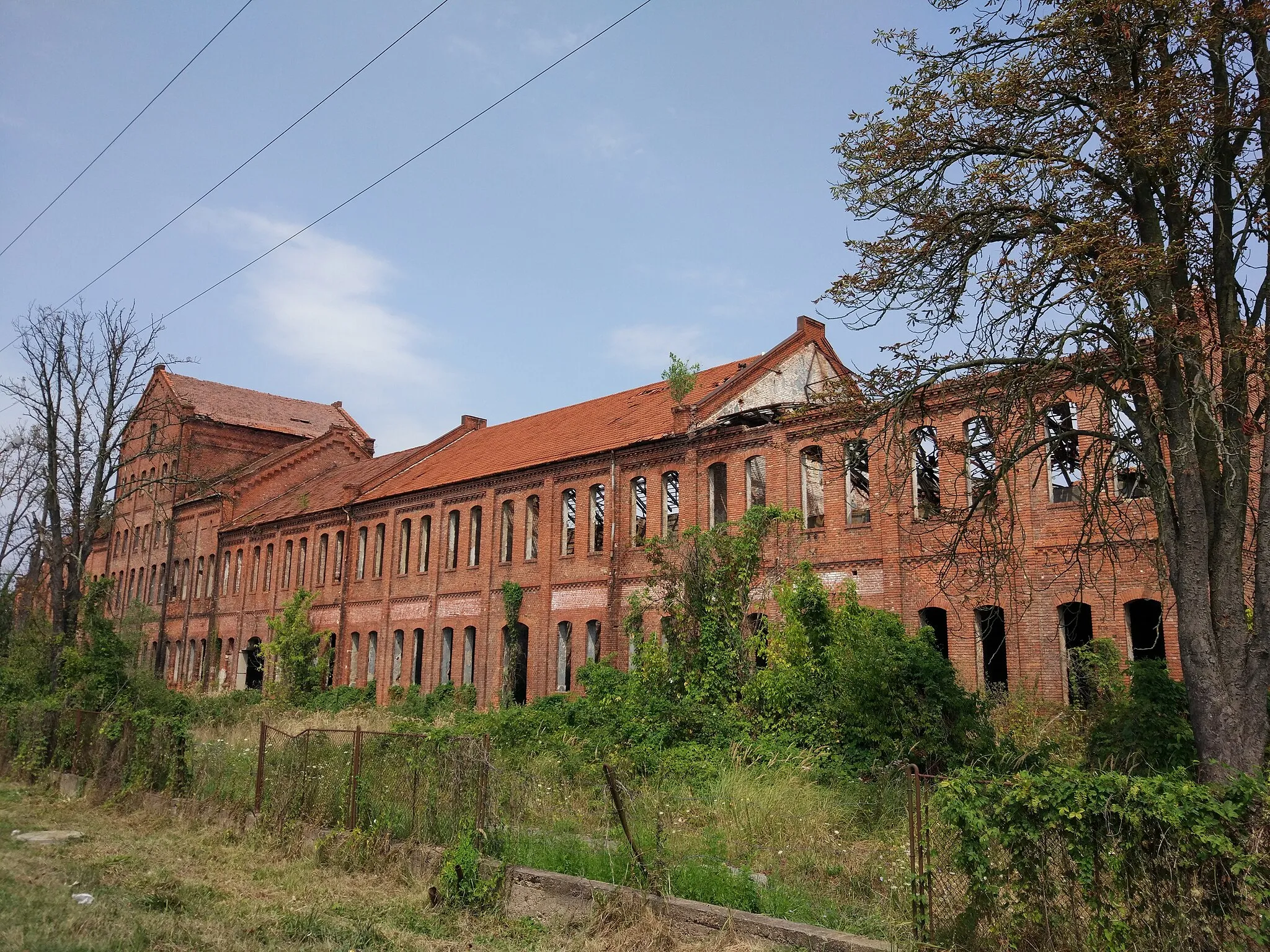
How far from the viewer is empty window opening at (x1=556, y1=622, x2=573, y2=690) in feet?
84.4

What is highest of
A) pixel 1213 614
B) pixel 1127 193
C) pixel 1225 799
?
pixel 1127 193

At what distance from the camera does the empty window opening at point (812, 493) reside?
21.3 metres

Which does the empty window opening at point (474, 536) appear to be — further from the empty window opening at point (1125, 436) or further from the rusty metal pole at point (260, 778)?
Answer: the empty window opening at point (1125, 436)

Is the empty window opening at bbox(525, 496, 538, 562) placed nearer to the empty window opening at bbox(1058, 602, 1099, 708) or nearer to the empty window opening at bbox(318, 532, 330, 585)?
the empty window opening at bbox(318, 532, 330, 585)

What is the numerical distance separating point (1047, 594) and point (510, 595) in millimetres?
15356

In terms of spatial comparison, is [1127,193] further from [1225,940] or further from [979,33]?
[1225,940]

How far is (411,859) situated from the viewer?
9.84 meters

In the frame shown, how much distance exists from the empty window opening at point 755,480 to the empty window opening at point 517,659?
8.64 m

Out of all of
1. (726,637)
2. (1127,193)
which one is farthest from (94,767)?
(1127,193)

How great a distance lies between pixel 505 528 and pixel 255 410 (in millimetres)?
26117

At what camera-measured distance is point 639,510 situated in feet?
83.9

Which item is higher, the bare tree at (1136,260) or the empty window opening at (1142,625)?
the bare tree at (1136,260)

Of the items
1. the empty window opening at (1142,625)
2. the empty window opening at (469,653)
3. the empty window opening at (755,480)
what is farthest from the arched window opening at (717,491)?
the empty window opening at (469,653)

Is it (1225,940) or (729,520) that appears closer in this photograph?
(1225,940)
